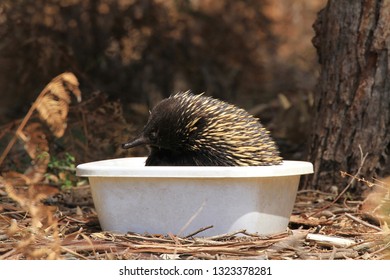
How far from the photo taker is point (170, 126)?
3.95 metres

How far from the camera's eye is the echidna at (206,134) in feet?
12.8

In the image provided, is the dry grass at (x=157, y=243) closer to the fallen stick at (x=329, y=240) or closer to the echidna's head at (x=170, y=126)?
the fallen stick at (x=329, y=240)

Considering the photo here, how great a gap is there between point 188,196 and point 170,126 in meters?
0.58

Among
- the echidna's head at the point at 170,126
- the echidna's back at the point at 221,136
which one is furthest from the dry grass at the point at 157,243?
the echidna's head at the point at 170,126

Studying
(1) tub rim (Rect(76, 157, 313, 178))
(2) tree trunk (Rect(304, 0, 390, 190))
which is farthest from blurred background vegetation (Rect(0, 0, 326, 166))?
(1) tub rim (Rect(76, 157, 313, 178))

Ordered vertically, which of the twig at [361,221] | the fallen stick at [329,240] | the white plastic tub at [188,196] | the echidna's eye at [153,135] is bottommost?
the twig at [361,221]

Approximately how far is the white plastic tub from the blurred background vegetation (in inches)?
67.5

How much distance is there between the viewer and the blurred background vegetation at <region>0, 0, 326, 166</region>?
228 inches

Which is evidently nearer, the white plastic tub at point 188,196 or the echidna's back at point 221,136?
the white plastic tub at point 188,196

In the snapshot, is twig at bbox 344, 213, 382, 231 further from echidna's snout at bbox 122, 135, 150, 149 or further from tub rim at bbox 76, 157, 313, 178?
echidna's snout at bbox 122, 135, 150, 149

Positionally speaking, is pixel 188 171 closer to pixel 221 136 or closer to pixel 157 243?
pixel 157 243

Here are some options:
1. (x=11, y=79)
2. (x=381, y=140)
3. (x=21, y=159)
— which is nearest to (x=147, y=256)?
(x=381, y=140)

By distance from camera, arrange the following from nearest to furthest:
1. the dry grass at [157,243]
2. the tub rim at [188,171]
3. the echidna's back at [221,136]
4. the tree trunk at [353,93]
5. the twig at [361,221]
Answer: the dry grass at [157,243]
the tub rim at [188,171]
the echidna's back at [221,136]
the twig at [361,221]
the tree trunk at [353,93]

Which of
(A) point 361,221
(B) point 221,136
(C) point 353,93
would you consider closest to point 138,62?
(C) point 353,93
